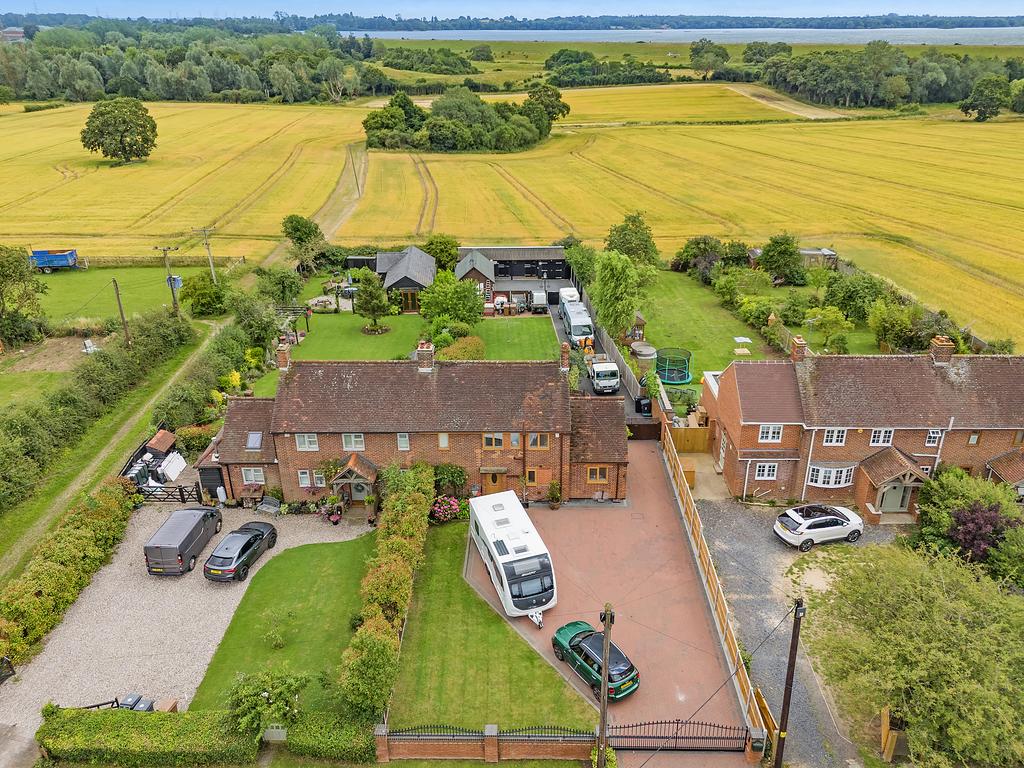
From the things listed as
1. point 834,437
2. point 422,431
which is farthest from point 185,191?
point 834,437

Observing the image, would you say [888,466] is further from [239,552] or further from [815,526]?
[239,552]

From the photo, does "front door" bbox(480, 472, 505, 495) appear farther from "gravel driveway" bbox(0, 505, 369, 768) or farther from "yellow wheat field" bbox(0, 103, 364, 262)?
"yellow wheat field" bbox(0, 103, 364, 262)

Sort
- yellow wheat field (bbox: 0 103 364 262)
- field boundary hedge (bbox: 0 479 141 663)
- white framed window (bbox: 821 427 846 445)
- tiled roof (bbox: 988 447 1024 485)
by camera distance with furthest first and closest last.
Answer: yellow wheat field (bbox: 0 103 364 262)
white framed window (bbox: 821 427 846 445)
tiled roof (bbox: 988 447 1024 485)
field boundary hedge (bbox: 0 479 141 663)

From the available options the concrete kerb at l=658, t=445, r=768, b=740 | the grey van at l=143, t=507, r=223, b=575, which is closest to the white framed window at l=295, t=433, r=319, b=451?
the grey van at l=143, t=507, r=223, b=575

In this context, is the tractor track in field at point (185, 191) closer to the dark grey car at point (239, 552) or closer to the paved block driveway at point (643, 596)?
the dark grey car at point (239, 552)

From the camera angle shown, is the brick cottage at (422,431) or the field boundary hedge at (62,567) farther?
the brick cottage at (422,431)

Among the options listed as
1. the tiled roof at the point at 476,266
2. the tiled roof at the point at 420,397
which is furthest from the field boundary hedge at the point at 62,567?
the tiled roof at the point at 476,266

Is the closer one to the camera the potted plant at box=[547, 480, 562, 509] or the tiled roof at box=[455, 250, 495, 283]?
the potted plant at box=[547, 480, 562, 509]
